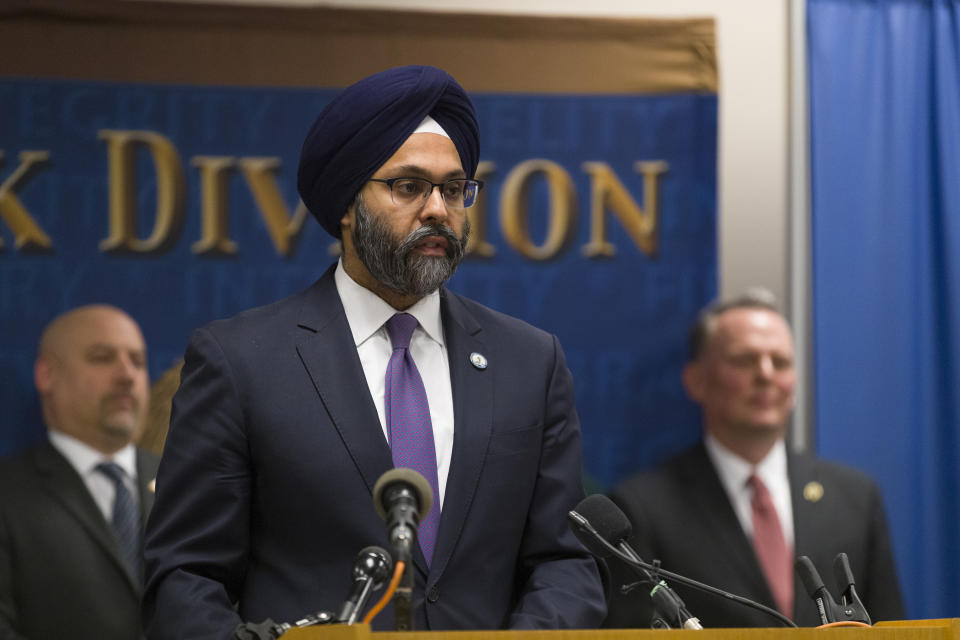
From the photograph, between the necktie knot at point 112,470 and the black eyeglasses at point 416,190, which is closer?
the black eyeglasses at point 416,190

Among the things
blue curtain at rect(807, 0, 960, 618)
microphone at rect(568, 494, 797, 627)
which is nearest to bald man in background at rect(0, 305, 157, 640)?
blue curtain at rect(807, 0, 960, 618)

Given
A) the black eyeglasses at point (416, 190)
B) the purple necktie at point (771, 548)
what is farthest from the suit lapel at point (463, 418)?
the purple necktie at point (771, 548)

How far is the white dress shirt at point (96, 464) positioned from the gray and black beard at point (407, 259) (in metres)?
2.14

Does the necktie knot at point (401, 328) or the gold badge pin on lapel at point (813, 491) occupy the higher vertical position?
the necktie knot at point (401, 328)

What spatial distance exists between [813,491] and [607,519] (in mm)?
2429

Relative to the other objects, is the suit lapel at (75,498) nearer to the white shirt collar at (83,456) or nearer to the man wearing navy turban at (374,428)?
the white shirt collar at (83,456)

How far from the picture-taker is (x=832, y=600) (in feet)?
6.59

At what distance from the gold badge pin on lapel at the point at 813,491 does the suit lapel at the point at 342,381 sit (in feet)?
7.31

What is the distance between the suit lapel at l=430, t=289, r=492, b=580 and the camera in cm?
231

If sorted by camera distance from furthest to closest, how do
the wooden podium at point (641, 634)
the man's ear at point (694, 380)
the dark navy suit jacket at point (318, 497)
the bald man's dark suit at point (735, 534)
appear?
1. the man's ear at point (694, 380)
2. the bald man's dark suit at point (735, 534)
3. the dark navy suit jacket at point (318, 497)
4. the wooden podium at point (641, 634)

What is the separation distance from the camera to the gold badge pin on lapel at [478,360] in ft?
8.12

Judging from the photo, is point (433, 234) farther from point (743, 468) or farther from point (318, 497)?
point (743, 468)

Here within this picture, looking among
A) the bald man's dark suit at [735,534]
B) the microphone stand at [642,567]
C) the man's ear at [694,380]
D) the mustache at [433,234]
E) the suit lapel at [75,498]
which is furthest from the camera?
the man's ear at [694,380]

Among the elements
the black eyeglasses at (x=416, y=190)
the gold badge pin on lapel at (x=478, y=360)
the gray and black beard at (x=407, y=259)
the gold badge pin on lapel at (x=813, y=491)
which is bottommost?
the gold badge pin on lapel at (x=813, y=491)
